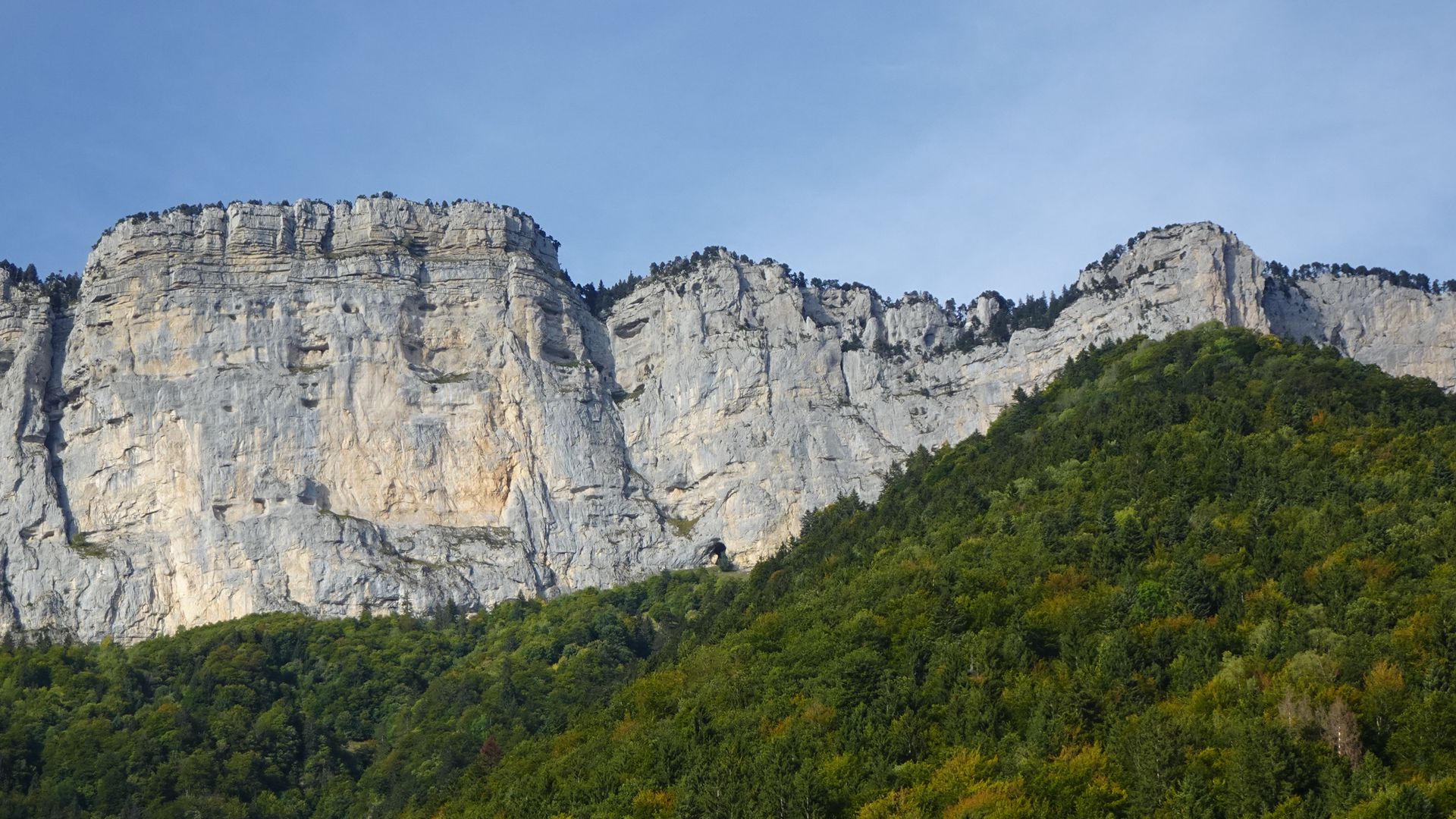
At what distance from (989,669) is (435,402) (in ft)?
221

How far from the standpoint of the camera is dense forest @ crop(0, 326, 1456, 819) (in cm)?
4369

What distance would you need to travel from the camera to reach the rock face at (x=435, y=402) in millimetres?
104562

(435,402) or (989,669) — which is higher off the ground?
(435,402)

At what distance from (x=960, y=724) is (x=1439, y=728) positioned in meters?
12.5

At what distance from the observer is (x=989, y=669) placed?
50.8 m

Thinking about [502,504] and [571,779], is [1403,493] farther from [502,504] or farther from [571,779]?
[502,504]

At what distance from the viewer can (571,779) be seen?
54.2m

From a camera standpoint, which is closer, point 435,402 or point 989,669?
point 989,669

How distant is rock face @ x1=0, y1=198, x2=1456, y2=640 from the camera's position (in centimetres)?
10456

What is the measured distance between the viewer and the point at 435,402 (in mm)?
112375

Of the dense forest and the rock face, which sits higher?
the rock face

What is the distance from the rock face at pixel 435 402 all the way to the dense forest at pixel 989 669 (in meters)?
8.90

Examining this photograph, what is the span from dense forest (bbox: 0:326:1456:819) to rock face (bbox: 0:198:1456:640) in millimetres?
8904

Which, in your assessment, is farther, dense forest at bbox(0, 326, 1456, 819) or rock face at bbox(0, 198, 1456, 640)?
rock face at bbox(0, 198, 1456, 640)
